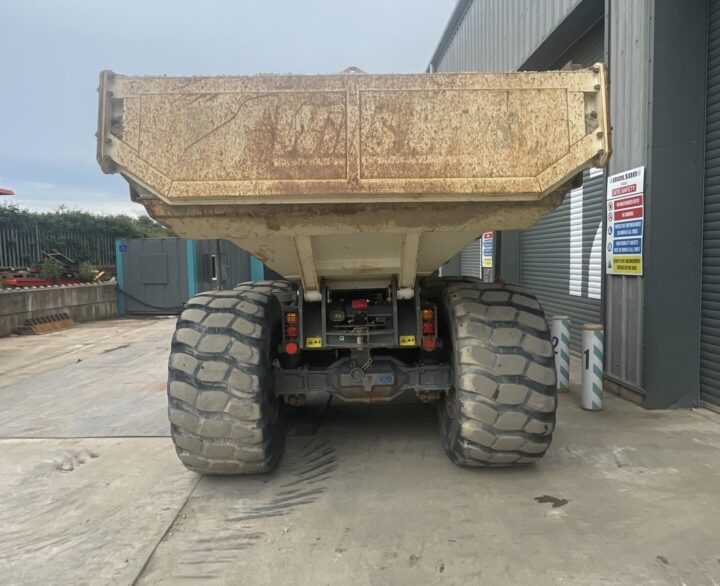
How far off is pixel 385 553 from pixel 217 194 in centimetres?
209

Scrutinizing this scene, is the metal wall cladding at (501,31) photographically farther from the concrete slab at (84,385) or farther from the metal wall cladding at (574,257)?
the concrete slab at (84,385)

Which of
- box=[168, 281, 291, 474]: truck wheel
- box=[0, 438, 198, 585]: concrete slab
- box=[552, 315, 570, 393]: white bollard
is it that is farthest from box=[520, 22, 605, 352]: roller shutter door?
box=[0, 438, 198, 585]: concrete slab

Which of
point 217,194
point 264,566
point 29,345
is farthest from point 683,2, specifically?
point 29,345

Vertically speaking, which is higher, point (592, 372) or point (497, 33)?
point (497, 33)

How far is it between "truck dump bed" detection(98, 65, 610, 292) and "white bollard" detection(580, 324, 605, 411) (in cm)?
320

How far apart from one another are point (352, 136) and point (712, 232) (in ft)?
14.4

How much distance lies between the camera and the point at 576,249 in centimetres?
770

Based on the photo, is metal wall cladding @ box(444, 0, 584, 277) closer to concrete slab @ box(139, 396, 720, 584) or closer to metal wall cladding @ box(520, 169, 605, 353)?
metal wall cladding @ box(520, 169, 605, 353)

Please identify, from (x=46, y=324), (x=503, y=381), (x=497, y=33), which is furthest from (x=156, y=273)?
(x=503, y=381)

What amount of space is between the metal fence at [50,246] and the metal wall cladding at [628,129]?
16.7 metres

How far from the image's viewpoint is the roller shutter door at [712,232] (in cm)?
509

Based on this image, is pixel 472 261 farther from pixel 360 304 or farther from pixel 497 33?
pixel 360 304

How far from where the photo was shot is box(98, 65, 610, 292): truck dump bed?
260 cm

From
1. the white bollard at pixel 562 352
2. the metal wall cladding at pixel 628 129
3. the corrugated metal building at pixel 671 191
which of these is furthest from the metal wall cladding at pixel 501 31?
the white bollard at pixel 562 352
